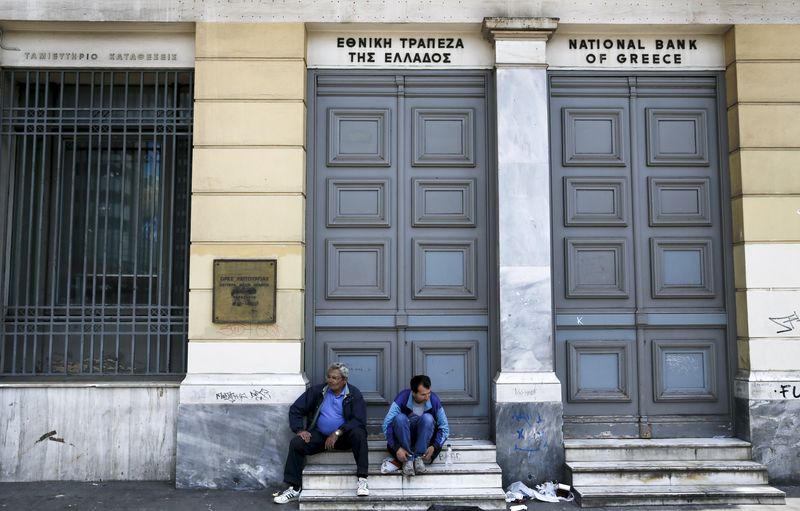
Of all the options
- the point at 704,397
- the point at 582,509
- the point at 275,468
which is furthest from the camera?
the point at 704,397

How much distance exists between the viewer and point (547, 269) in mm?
7691

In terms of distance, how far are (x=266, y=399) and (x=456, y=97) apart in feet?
13.5

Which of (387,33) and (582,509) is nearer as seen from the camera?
(582,509)

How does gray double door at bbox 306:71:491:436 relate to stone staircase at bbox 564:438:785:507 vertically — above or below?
above

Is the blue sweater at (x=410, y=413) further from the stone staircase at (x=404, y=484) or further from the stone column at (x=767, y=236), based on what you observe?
the stone column at (x=767, y=236)

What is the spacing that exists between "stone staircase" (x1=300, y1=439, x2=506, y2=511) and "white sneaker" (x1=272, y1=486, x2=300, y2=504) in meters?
0.17

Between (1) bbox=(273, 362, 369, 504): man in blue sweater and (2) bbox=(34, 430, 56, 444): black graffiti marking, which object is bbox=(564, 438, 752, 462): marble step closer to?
(1) bbox=(273, 362, 369, 504): man in blue sweater

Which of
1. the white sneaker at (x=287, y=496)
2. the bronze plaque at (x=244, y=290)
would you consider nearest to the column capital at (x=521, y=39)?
the bronze plaque at (x=244, y=290)

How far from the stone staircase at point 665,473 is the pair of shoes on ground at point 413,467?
1.62m

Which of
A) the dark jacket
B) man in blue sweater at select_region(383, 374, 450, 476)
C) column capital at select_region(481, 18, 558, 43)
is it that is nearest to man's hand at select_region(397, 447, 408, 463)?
man in blue sweater at select_region(383, 374, 450, 476)

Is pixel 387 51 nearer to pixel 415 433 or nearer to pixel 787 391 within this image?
pixel 415 433

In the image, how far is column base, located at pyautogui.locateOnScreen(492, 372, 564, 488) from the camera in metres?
7.41

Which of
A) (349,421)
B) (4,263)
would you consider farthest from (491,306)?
(4,263)

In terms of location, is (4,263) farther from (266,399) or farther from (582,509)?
(582,509)
